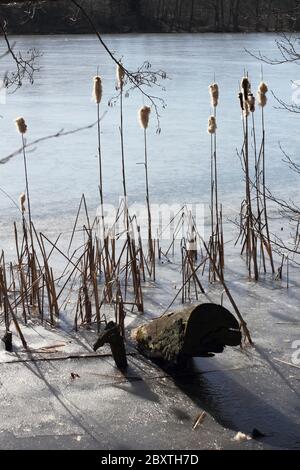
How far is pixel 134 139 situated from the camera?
9.92m

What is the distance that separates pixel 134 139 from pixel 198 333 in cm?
653

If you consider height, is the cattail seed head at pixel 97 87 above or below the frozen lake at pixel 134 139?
above

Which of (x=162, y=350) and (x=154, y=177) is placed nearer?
(x=162, y=350)

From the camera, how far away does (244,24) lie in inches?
1125

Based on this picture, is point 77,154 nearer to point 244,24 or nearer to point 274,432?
point 274,432

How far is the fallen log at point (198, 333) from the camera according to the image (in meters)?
3.57

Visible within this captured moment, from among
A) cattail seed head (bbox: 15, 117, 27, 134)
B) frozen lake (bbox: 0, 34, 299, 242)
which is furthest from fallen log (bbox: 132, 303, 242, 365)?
frozen lake (bbox: 0, 34, 299, 242)

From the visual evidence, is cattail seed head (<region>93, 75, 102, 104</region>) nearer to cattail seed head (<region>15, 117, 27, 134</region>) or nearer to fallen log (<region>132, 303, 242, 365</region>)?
cattail seed head (<region>15, 117, 27, 134</region>)

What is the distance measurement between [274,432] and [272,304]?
5.31 ft

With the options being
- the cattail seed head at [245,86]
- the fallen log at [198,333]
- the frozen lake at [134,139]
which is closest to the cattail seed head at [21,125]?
the frozen lake at [134,139]

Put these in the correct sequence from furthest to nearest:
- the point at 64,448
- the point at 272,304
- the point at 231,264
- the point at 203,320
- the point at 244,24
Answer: the point at 244,24, the point at 231,264, the point at 272,304, the point at 203,320, the point at 64,448

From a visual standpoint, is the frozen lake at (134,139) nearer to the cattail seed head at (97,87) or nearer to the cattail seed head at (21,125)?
the cattail seed head at (97,87)

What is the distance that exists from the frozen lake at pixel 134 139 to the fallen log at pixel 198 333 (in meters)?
1.60

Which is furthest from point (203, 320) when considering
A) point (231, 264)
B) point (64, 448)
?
point (231, 264)
